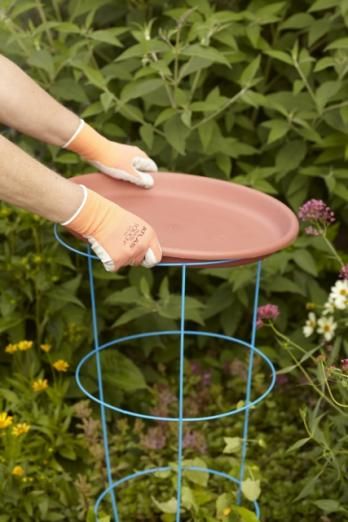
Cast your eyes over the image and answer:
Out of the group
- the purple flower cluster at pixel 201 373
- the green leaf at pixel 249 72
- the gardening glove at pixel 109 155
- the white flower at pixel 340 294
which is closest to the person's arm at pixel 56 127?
the gardening glove at pixel 109 155

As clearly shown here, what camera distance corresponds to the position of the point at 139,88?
2.98 metres

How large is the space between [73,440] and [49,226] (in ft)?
2.16

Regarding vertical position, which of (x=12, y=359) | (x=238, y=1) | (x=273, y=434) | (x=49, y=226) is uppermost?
(x=238, y=1)

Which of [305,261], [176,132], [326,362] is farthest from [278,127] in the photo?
[326,362]

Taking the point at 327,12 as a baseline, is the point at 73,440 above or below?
below

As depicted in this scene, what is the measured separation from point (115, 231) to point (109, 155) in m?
0.42

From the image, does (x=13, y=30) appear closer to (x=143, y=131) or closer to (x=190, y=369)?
(x=143, y=131)

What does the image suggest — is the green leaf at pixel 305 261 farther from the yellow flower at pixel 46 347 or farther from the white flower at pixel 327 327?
the yellow flower at pixel 46 347

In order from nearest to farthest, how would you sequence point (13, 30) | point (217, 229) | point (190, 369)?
point (217, 229) → point (13, 30) → point (190, 369)

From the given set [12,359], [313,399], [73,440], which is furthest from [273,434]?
[12,359]

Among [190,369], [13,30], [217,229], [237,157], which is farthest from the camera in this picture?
[190,369]

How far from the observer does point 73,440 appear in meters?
3.09

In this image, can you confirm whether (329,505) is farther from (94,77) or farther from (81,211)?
(94,77)

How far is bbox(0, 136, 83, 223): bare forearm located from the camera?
2.10 metres
